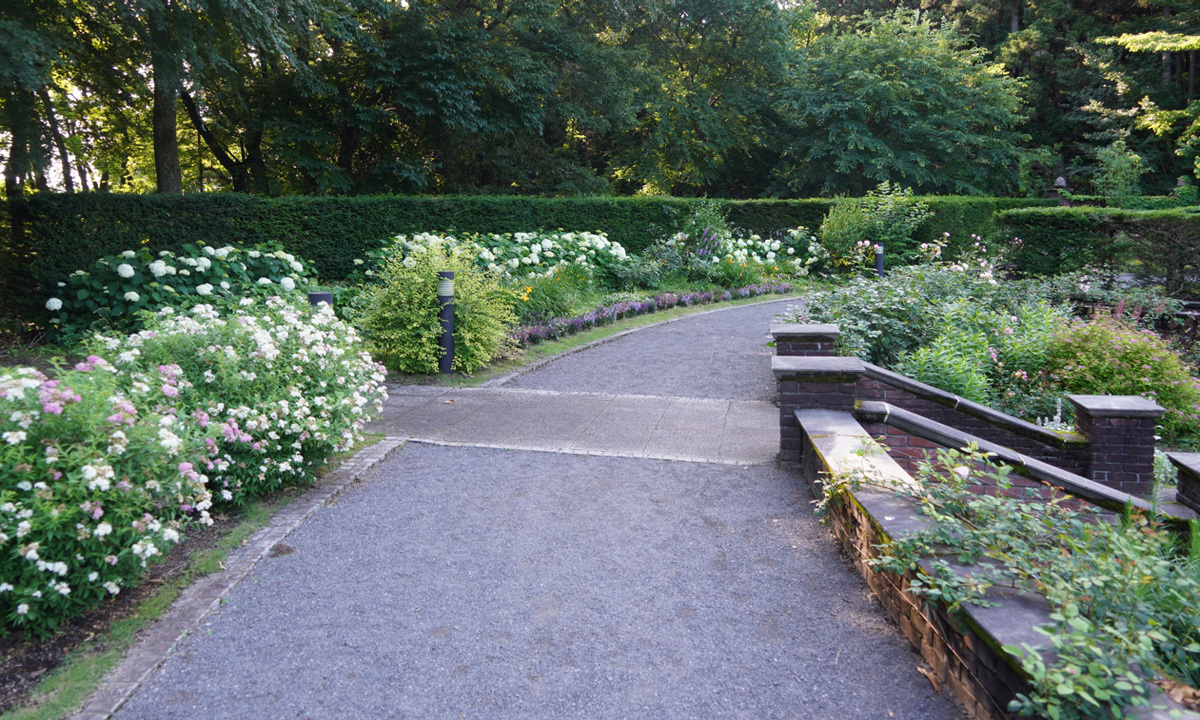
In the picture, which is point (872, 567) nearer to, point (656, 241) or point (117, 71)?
A: point (656, 241)

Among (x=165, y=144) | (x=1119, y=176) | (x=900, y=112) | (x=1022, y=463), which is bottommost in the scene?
(x=1022, y=463)

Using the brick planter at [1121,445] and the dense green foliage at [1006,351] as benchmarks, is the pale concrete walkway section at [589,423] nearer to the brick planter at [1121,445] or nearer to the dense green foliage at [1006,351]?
Answer: the dense green foliage at [1006,351]

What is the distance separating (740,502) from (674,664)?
1.87 meters

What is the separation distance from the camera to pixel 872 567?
342 cm

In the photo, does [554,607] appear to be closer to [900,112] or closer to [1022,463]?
[1022,463]

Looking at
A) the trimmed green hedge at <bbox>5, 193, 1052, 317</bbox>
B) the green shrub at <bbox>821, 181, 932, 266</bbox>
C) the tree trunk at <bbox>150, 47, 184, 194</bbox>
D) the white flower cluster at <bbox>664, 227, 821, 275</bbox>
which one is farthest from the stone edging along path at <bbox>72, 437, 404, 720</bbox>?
the green shrub at <bbox>821, 181, 932, 266</bbox>

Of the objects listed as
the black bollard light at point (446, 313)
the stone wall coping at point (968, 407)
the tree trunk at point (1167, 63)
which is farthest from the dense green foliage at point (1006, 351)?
the tree trunk at point (1167, 63)

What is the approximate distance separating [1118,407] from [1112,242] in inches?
330

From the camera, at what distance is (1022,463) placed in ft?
15.5

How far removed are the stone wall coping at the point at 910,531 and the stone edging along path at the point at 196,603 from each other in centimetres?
301

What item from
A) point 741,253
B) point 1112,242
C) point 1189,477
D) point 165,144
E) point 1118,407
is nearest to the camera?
point 1189,477

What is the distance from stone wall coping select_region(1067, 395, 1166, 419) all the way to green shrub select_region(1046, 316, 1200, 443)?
4.41ft

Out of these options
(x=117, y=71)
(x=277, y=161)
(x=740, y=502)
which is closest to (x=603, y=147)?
(x=277, y=161)

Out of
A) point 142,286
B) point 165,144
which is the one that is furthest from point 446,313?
point 165,144
